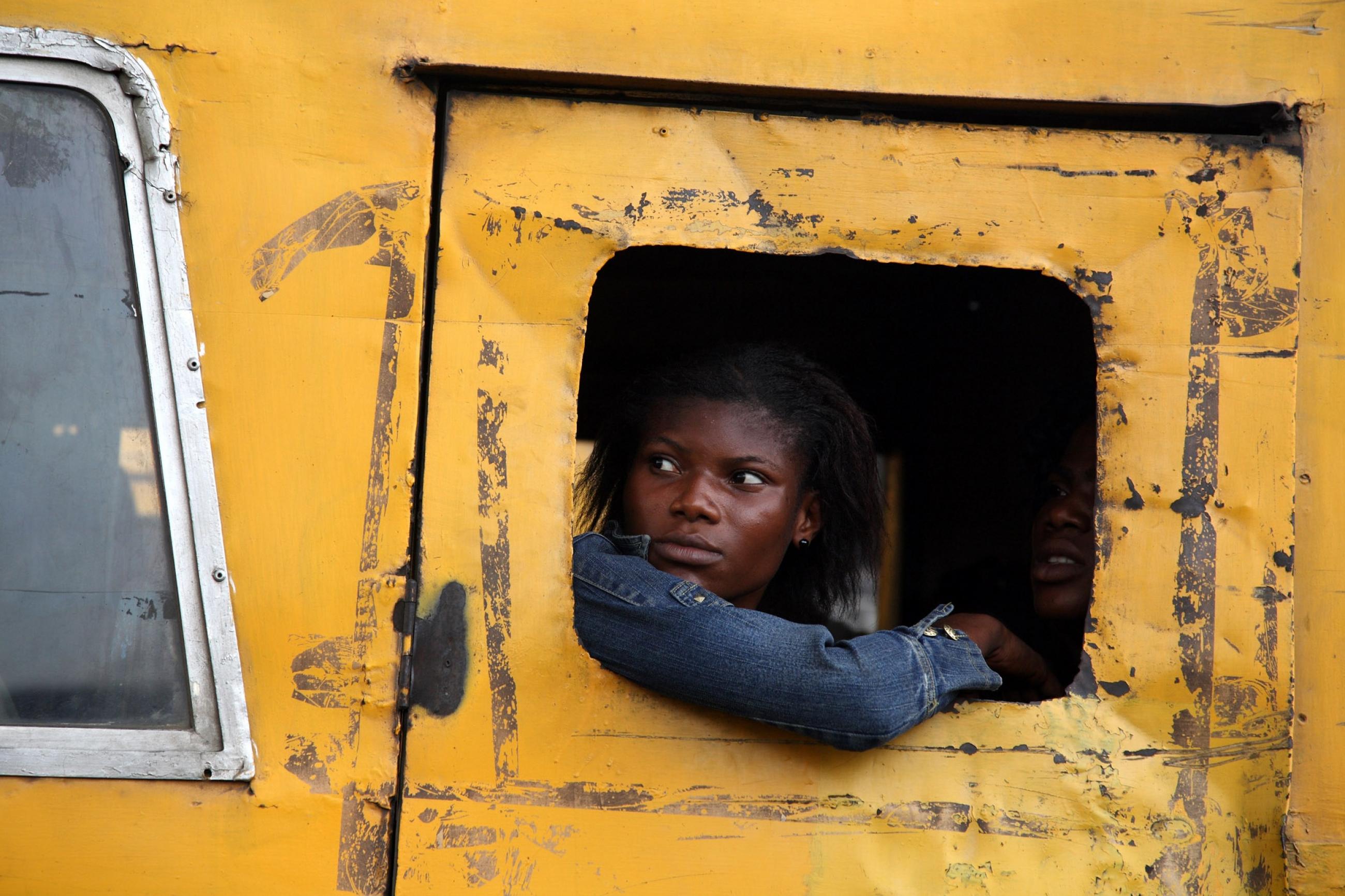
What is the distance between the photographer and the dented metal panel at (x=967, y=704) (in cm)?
139

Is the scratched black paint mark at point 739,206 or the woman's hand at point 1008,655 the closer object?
the scratched black paint mark at point 739,206

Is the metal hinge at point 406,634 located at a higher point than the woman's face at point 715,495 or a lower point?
lower

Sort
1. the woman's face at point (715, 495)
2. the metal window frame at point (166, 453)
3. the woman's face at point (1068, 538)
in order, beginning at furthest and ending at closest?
1. the woman's face at point (1068, 538)
2. the woman's face at point (715, 495)
3. the metal window frame at point (166, 453)

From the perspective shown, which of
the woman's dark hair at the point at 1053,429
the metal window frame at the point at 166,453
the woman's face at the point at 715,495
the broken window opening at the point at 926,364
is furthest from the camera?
the broken window opening at the point at 926,364

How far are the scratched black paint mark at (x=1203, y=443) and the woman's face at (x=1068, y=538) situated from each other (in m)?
0.49

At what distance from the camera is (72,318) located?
1.35 m

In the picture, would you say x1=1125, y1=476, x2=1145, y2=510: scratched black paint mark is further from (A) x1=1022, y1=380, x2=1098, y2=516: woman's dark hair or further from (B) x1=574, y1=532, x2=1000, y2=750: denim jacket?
(A) x1=1022, y1=380, x2=1098, y2=516: woman's dark hair

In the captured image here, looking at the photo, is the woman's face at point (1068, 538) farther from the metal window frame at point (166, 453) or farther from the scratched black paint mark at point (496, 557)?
the metal window frame at point (166, 453)

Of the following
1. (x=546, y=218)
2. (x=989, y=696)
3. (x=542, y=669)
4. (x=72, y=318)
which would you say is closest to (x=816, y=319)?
(x=989, y=696)

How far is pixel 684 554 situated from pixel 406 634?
594mm

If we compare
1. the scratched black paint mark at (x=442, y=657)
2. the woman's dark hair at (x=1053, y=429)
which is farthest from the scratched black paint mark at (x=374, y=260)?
the woman's dark hair at (x=1053, y=429)

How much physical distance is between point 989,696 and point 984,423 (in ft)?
3.47

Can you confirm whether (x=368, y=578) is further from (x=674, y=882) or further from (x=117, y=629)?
(x=674, y=882)

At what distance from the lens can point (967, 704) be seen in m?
1.44
